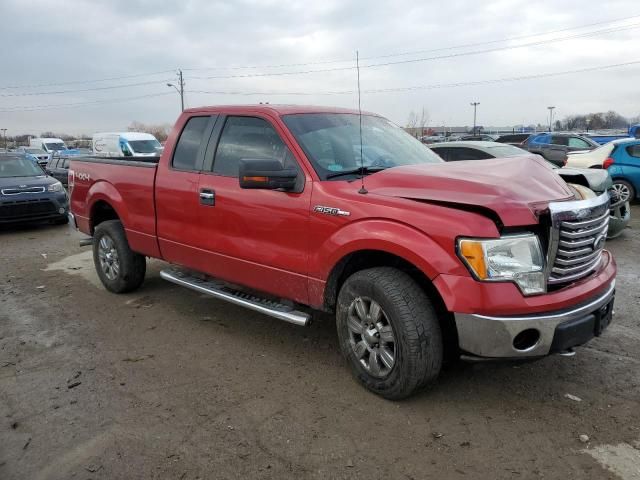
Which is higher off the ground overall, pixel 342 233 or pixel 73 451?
pixel 342 233

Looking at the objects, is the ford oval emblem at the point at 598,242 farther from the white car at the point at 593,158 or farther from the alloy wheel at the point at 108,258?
the white car at the point at 593,158

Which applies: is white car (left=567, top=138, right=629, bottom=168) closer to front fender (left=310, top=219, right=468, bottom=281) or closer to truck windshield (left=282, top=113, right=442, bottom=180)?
truck windshield (left=282, top=113, right=442, bottom=180)

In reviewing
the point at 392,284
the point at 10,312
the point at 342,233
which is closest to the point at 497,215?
the point at 392,284

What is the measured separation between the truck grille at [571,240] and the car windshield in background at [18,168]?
11.6 metres

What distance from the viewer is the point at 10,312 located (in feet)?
18.3

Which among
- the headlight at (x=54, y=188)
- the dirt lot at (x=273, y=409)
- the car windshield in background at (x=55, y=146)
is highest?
the car windshield in background at (x=55, y=146)

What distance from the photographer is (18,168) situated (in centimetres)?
1189

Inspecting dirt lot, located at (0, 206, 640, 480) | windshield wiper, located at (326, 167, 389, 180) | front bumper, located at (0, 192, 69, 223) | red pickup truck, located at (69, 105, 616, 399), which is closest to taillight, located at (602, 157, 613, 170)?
dirt lot, located at (0, 206, 640, 480)

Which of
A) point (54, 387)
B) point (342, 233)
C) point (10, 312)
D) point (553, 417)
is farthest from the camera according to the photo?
point (10, 312)

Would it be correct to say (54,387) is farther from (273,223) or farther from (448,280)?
(448,280)

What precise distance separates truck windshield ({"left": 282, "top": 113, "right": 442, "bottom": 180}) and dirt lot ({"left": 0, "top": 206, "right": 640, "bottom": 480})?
1525 millimetres

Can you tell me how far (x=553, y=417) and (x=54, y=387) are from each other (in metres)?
3.35

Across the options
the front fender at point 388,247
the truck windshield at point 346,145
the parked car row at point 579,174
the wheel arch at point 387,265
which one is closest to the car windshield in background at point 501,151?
the parked car row at point 579,174

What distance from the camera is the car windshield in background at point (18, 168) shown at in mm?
11625
